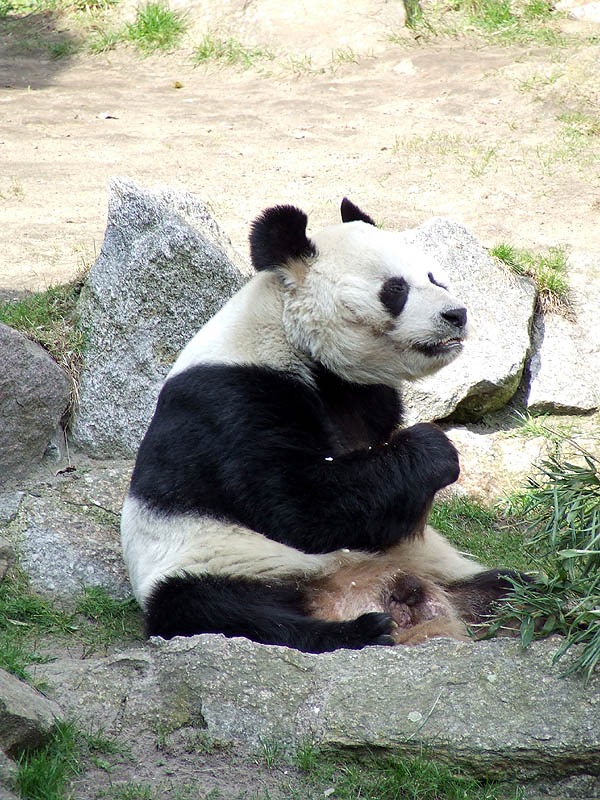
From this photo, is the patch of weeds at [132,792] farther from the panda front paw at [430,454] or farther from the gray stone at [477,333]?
the gray stone at [477,333]

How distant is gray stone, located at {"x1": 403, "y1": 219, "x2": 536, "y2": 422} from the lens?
6996 millimetres

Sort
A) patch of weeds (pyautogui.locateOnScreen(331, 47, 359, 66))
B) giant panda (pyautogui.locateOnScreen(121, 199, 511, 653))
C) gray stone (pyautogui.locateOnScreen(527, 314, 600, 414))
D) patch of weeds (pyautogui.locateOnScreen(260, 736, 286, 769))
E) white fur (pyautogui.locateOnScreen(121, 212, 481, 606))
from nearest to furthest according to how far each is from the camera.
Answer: patch of weeds (pyautogui.locateOnScreen(260, 736, 286, 769)), giant panda (pyautogui.locateOnScreen(121, 199, 511, 653)), white fur (pyautogui.locateOnScreen(121, 212, 481, 606)), gray stone (pyautogui.locateOnScreen(527, 314, 600, 414)), patch of weeds (pyautogui.locateOnScreen(331, 47, 359, 66))

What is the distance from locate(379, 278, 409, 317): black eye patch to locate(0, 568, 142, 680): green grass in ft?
6.26

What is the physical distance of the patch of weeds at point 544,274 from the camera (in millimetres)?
7715

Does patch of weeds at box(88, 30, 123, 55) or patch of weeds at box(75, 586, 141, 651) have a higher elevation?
patch of weeds at box(88, 30, 123, 55)

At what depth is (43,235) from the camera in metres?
8.48

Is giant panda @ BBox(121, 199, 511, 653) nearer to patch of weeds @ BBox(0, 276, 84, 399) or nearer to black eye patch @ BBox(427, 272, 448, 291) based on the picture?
black eye patch @ BBox(427, 272, 448, 291)

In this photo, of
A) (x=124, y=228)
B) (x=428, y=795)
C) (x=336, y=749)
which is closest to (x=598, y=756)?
(x=428, y=795)

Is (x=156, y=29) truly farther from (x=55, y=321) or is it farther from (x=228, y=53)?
(x=55, y=321)

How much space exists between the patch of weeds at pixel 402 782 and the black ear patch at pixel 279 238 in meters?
2.18

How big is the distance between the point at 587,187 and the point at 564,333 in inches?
101

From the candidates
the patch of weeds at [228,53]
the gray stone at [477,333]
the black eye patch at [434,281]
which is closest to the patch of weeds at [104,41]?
the patch of weeds at [228,53]

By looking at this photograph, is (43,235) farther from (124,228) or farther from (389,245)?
(389,245)

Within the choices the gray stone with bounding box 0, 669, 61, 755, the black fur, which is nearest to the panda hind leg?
the black fur
